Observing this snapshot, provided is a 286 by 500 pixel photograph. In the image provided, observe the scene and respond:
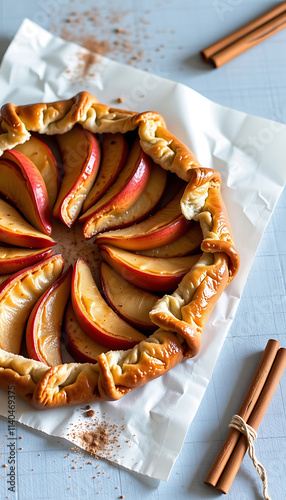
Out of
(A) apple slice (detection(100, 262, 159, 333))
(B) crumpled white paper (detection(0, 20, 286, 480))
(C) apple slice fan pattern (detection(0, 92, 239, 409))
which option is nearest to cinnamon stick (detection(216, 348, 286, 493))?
(B) crumpled white paper (detection(0, 20, 286, 480))

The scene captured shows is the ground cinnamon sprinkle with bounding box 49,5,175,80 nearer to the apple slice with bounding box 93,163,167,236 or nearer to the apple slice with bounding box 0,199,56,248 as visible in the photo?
the apple slice with bounding box 93,163,167,236

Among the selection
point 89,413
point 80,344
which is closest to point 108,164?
point 80,344

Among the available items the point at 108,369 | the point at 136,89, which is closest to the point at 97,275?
the point at 108,369

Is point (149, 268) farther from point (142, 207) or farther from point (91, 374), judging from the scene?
point (91, 374)

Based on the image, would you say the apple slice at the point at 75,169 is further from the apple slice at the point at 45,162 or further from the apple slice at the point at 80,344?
the apple slice at the point at 80,344

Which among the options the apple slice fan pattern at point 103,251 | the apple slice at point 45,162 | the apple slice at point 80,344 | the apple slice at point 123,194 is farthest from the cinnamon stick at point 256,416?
the apple slice at point 45,162

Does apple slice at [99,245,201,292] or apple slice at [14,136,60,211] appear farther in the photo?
apple slice at [14,136,60,211]
